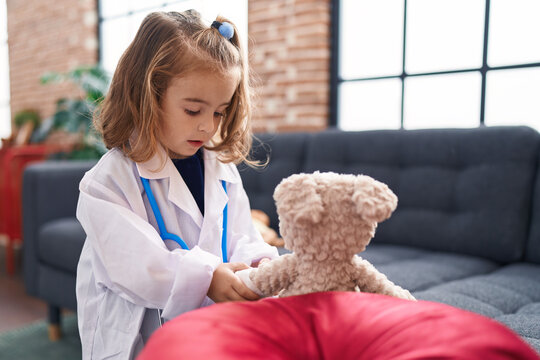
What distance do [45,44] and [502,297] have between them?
455cm

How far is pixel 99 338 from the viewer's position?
93 cm

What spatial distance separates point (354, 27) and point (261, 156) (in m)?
0.94

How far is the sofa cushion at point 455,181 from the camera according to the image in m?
1.53

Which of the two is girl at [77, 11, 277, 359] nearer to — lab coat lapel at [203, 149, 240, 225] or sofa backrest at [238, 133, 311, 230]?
lab coat lapel at [203, 149, 240, 225]

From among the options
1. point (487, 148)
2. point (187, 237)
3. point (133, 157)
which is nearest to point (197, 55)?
point (133, 157)

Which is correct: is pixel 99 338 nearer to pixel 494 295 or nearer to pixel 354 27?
pixel 494 295

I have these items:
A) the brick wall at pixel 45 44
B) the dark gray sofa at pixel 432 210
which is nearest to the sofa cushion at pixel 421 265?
the dark gray sofa at pixel 432 210

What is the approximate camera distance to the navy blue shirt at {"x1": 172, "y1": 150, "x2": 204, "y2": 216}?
3.50 feet

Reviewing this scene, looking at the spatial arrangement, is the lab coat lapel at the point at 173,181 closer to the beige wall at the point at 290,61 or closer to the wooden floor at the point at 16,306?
the beige wall at the point at 290,61

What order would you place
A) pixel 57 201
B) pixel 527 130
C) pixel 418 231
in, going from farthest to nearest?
pixel 57 201 < pixel 418 231 < pixel 527 130

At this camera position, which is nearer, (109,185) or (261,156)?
(109,185)

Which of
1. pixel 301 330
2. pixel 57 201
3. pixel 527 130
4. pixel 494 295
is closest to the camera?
pixel 301 330

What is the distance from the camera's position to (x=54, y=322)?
200 cm

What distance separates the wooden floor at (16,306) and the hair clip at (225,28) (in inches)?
71.3
